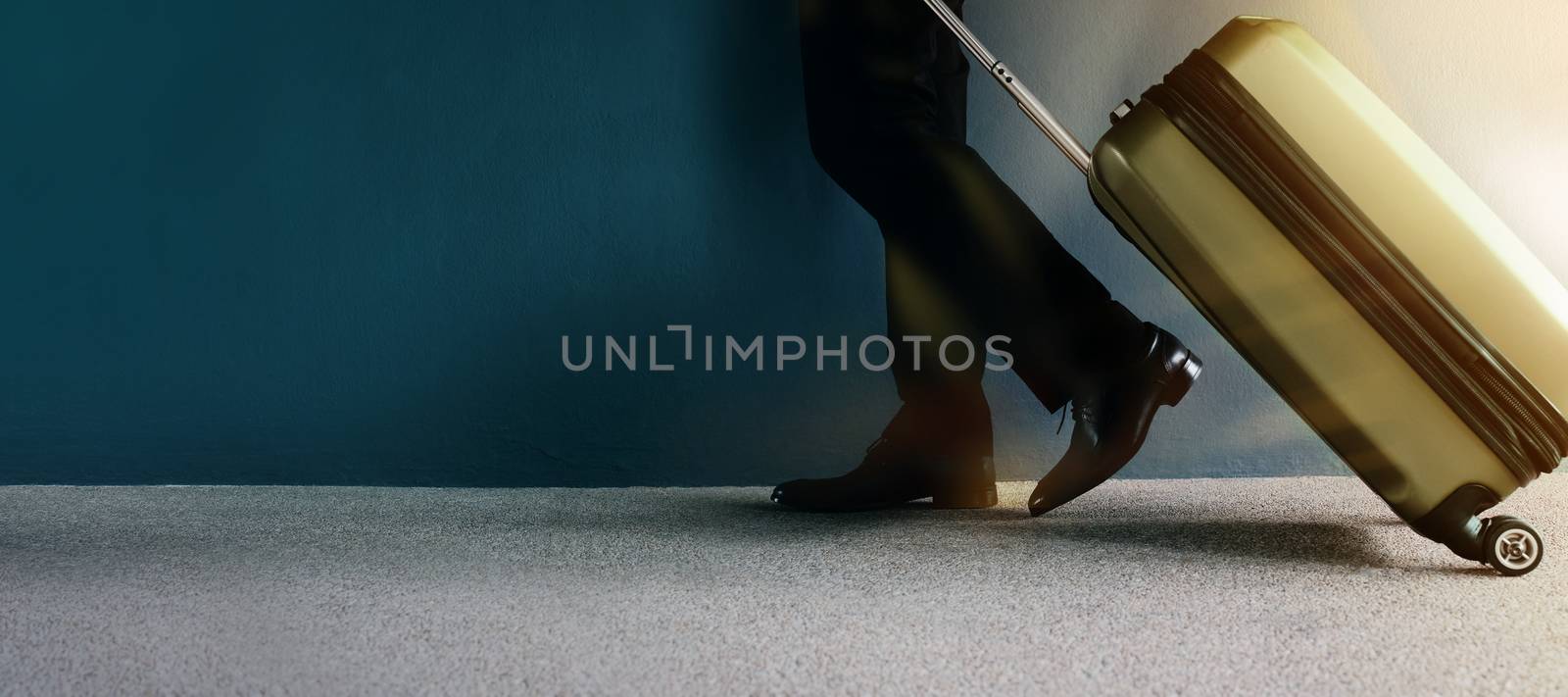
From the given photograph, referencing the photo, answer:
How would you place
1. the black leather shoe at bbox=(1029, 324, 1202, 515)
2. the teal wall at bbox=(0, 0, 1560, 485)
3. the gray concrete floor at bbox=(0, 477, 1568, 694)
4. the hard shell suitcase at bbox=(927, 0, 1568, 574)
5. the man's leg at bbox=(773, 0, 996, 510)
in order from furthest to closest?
1. the teal wall at bbox=(0, 0, 1560, 485)
2. the man's leg at bbox=(773, 0, 996, 510)
3. the black leather shoe at bbox=(1029, 324, 1202, 515)
4. the hard shell suitcase at bbox=(927, 0, 1568, 574)
5. the gray concrete floor at bbox=(0, 477, 1568, 694)

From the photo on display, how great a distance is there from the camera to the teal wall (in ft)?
5.34

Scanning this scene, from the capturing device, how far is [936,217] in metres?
1.29

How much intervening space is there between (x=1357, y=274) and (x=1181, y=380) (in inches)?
9.2

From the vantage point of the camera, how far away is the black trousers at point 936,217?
48.4 inches

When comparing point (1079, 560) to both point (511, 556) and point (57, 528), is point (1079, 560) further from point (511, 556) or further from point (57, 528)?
point (57, 528)

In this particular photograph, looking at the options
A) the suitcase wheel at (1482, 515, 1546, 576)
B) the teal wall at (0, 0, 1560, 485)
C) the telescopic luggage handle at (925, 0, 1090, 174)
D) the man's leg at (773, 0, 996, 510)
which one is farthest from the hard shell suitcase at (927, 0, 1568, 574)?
the teal wall at (0, 0, 1560, 485)

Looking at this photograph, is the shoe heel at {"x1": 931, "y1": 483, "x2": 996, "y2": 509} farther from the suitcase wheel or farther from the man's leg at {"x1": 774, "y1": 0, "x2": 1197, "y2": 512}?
the suitcase wheel

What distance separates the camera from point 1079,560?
1.08 m

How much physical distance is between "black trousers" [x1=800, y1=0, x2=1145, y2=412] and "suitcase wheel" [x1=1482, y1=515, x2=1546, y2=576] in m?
0.36

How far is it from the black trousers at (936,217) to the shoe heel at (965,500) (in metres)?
0.12

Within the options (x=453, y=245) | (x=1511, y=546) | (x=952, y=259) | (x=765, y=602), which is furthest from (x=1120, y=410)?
(x=453, y=245)

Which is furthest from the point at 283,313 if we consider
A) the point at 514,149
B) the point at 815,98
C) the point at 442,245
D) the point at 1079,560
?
the point at 1079,560

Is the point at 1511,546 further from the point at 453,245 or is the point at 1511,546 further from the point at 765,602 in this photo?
the point at 453,245

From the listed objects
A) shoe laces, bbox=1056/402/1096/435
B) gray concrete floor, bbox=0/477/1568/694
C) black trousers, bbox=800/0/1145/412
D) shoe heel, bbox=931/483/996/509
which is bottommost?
gray concrete floor, bbox=0/477/1568/694
